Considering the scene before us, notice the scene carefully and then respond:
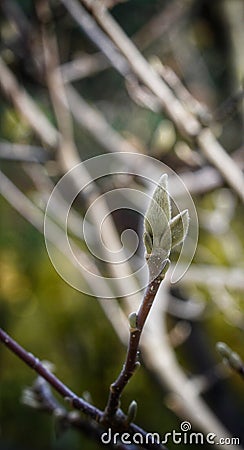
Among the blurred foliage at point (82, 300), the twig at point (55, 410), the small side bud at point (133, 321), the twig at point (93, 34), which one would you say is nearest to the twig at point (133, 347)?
the small side bud at point (133, 321)

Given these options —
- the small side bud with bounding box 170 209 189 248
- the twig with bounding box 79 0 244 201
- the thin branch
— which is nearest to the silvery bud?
the small side bud with bounding box 170 209 189 248

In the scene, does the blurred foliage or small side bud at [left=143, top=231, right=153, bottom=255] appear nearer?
small side bud at [left=143, top=231, right=153, bottom=255]

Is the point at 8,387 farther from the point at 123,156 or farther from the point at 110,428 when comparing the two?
the point at 110,428

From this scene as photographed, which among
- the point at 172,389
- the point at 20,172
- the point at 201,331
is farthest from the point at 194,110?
the point at 20,172

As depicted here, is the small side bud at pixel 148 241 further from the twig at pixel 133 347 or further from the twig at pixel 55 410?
the twig at pixel 55 410

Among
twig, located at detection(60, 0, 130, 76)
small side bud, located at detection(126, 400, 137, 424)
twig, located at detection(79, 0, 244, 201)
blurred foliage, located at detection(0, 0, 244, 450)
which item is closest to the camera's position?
small side bud, located at detection(126, 400, 137, 424)

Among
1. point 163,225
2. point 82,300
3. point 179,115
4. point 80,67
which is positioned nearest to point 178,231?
point 163,225

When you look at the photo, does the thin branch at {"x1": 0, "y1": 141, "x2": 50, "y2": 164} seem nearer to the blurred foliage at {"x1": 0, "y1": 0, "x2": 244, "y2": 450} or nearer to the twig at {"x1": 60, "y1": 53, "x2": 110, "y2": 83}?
the twig at {"x1": 60, "y1": 53, "x2": 110, "y2": 83}

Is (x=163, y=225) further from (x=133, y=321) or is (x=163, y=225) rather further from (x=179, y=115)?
(x=179, y=115)
